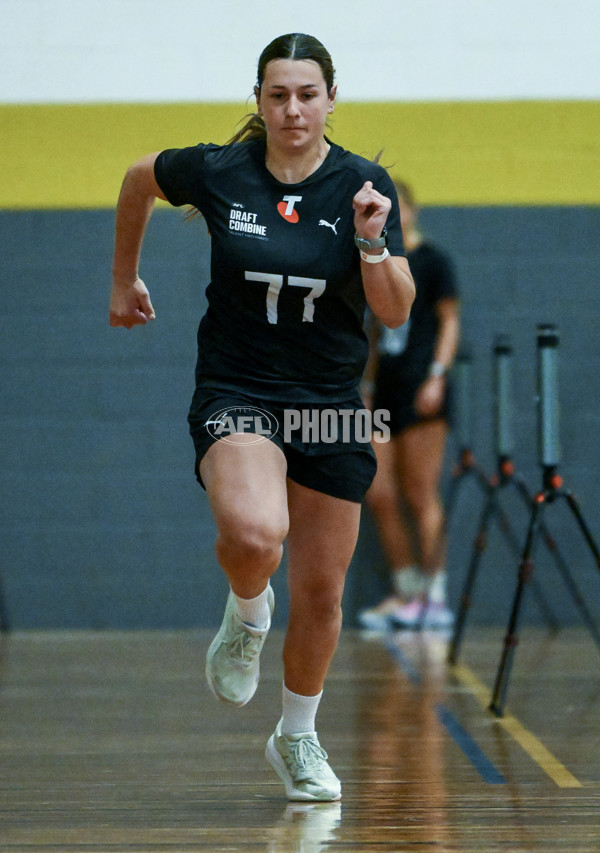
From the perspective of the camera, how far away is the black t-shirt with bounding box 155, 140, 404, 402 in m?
2.45

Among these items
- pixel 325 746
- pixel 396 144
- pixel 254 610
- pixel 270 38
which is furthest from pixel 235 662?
pixel 270 38

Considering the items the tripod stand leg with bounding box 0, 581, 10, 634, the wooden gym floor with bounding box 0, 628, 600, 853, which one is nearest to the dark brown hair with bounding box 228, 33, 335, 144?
the wooden gym floor with bounding box 0, 628, 600, 853

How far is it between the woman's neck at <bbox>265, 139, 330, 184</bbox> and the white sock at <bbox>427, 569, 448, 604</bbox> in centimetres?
312

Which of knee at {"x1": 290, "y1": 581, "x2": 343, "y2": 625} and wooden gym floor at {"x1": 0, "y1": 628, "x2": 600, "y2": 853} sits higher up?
knee at {"x1": 290, "y1": 581, "x2": 343, "y2": 625}

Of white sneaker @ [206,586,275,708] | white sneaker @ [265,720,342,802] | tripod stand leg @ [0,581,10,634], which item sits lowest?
tripod stand leg @ [0,581,10,634]

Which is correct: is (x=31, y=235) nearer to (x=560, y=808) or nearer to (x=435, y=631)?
(x=435, y=631)

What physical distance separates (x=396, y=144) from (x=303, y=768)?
11.7 ft

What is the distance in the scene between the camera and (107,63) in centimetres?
545

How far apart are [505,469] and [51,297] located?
2.32 metres

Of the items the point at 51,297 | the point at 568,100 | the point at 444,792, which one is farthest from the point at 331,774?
the point at 568,100

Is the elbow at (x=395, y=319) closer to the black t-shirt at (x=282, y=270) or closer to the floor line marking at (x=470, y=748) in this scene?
the black t-shirt at (x=282, y=270)

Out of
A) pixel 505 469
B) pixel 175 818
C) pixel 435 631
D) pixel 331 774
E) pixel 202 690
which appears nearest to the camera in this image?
pixel 175 818

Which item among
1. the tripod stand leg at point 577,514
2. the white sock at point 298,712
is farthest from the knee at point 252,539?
the tripod stand leg at point 577,514

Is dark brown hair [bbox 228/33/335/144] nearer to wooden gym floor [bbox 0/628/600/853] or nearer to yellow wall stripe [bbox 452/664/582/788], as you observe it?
wooden gym floor [bbox 0/628/600/853]
